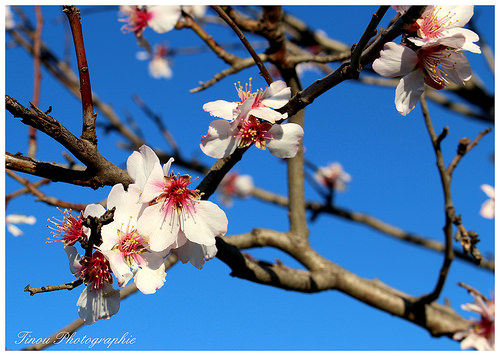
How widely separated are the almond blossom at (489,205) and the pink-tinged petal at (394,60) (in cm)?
153

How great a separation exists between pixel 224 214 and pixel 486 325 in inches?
50.1

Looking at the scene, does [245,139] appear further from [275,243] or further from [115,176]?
[275,243]

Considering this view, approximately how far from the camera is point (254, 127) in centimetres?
112

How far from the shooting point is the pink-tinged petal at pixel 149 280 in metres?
1.13

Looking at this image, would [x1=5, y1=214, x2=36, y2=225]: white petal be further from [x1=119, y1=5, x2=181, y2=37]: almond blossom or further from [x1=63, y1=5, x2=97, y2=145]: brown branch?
[x1=63, y1=5, x2=97, y2=145]: brown branch

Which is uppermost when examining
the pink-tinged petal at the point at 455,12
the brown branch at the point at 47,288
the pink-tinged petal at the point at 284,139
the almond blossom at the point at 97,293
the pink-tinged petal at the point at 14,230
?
the pink-tinged petal at the point at 14,230

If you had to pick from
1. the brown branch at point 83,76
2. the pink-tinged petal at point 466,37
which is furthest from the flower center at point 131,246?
the pink-tinged petal at point 466,37

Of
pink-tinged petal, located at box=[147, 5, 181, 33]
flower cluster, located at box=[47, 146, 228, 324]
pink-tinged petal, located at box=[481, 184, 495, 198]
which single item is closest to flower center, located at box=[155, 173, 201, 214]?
flower cluster, located at box=[47, 146, 228, 324]

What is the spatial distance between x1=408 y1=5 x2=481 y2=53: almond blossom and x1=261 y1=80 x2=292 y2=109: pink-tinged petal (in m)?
0.30

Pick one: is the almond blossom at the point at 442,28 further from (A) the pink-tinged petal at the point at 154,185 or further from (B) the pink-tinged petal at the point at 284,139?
(A) the pink-tinged petal at the point at 154,185

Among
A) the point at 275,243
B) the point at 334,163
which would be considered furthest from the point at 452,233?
the point at 334,163

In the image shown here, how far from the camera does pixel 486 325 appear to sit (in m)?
1.82

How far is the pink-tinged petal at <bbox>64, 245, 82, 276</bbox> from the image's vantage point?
1161 mm

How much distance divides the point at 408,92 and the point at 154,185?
2.15 ft
